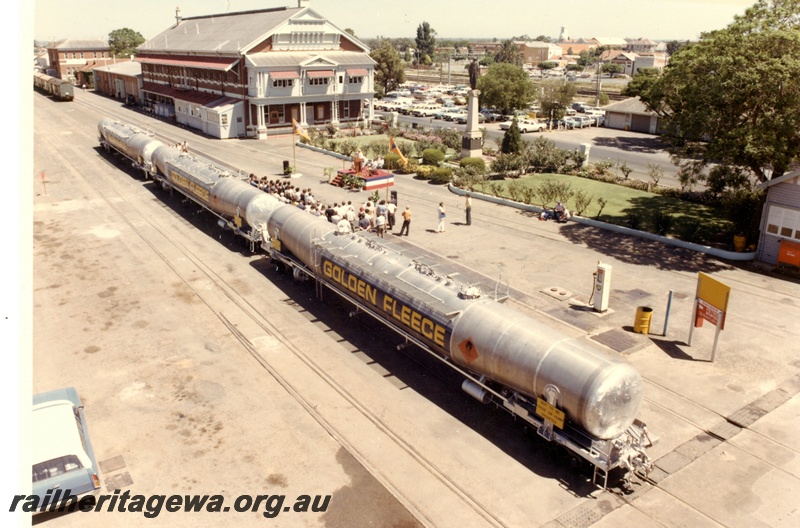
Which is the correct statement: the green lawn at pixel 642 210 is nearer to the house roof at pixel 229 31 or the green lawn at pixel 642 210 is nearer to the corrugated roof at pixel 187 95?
the house roof at pixel 229 31

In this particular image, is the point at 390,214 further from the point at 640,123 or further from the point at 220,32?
the point at 220,32

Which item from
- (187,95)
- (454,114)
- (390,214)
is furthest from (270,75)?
(390,214)

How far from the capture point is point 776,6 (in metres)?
27.6

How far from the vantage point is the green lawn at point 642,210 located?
31.1 metres

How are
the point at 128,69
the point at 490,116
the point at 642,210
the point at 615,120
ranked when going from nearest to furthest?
the point at 642,210 < the point at 615,120 < the point at 490,116 < the point at 128,69

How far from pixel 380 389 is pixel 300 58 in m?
55.9

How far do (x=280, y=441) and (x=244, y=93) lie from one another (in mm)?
55726

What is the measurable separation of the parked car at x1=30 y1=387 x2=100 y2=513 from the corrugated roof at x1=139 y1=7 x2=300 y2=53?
55.5 metres

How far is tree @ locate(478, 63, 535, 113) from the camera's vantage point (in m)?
75.1

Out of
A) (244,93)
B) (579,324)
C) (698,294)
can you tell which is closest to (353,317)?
(579,324)

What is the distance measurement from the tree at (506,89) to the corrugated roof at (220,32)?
25049 mm

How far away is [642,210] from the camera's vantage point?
35.6 meters

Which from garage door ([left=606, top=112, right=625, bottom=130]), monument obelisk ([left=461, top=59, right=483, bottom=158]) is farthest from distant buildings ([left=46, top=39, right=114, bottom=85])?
monument obelisk ([left=461, top=59, right=483, bottom=158])

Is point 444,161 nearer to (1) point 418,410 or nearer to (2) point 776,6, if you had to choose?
(2) point 776,6
